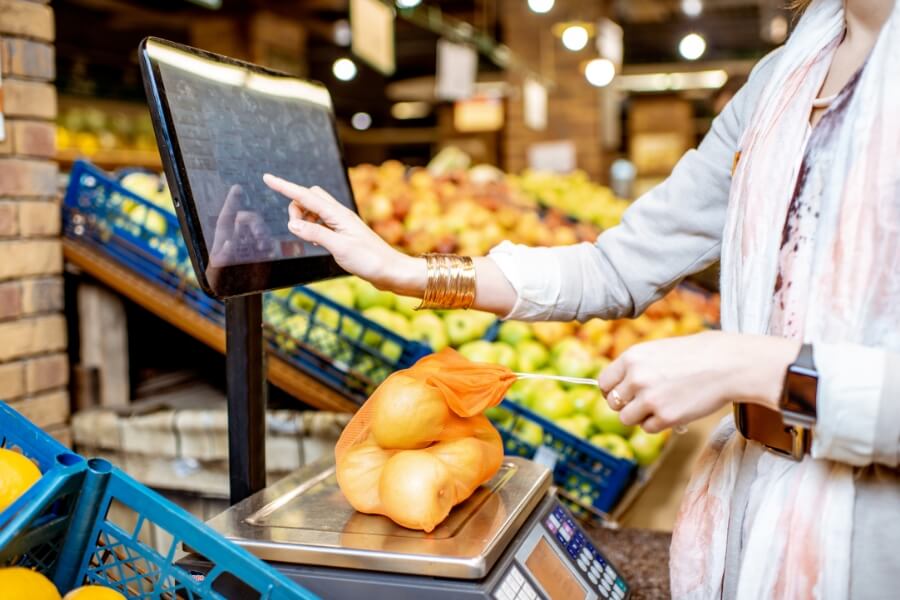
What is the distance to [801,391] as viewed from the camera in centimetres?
78

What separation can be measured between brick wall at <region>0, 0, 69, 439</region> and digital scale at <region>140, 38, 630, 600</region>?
0.91 m

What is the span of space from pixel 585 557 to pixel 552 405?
99 cm

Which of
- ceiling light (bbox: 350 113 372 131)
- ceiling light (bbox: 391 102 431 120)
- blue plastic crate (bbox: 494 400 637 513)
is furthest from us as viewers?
Result: ceiling light (bbox: 391 102 431 120)

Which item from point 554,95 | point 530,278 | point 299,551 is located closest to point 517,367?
point 530,278

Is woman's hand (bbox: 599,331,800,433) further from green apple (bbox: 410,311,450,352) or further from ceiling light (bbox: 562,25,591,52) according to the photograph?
ceiling light (bbox: 562,25,591,52)

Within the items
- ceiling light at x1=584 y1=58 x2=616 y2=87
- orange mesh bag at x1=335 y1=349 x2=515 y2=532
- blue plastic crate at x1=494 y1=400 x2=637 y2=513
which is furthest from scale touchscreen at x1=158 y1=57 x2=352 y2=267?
ceiling light at x1=584 y1=58 x2=616 y2=87

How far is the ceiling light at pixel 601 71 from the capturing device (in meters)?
6.97

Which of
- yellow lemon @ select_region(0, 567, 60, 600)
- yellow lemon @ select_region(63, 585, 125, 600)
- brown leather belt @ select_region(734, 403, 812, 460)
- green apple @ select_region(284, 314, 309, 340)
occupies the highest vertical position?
green apple @ select_region(284, 314, 309, 340)

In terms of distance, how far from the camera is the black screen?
3.18ft

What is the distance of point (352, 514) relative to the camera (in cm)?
107

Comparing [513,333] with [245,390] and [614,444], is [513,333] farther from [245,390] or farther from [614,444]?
[245,390]

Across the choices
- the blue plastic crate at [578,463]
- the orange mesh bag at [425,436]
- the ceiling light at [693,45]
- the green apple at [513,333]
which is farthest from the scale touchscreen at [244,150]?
the ceiling light at [693,45]

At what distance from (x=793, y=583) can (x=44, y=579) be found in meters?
0.74

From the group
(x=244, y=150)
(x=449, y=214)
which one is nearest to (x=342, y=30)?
(x=449, y=214)
